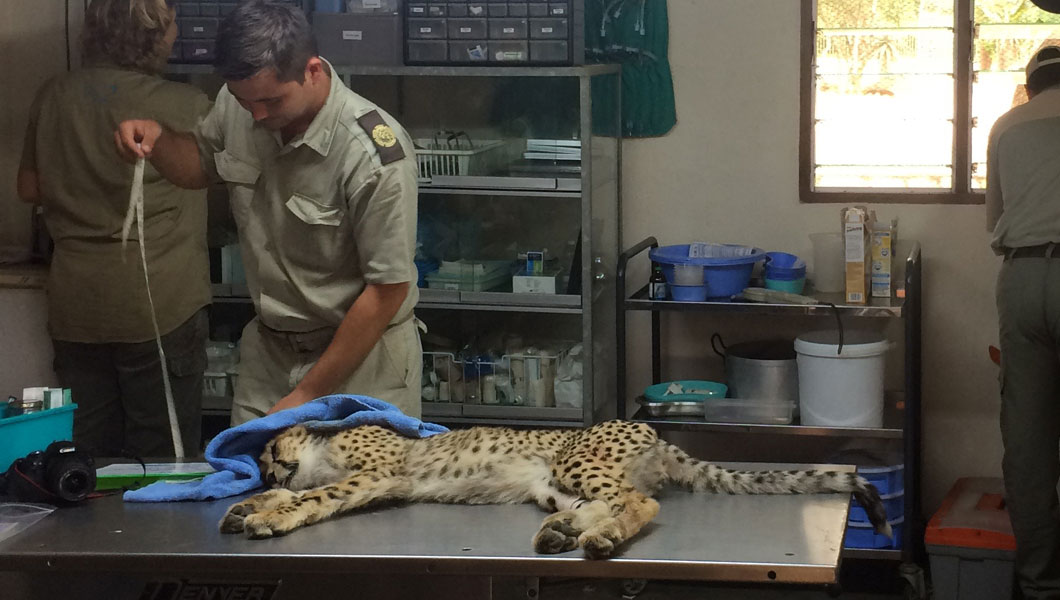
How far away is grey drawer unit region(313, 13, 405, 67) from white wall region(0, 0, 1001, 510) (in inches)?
39.8

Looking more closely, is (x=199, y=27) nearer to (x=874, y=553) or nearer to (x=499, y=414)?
(x=499, y=414)

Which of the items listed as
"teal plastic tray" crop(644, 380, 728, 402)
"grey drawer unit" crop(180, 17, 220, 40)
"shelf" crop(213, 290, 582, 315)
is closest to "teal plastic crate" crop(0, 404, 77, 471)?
"shelf" crop(213, 290, 582, 315)

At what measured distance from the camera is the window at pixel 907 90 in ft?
14.8

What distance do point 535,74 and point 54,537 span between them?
2448mm

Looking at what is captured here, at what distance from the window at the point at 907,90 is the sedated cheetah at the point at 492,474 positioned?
240 centimetres

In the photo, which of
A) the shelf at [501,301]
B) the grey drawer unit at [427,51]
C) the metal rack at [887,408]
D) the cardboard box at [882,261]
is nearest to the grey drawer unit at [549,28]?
the grey drawer unit at [427,51]

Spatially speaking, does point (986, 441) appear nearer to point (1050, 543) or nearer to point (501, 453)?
point (1050, 543)

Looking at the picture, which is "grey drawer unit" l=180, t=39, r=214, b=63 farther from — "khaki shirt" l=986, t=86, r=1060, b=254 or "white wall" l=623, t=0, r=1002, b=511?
"khaki shirt" l=986, t=86, r=1060, b=254

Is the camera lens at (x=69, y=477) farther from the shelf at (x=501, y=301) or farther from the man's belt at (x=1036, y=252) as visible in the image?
the man's belt at (x=1036, y=252)

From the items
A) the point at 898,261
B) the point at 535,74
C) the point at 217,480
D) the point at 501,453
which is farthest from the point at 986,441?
the point at 217,480

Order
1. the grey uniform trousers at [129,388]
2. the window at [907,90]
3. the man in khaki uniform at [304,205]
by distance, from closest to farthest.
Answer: the man in khaki uniform at [304,205], the grey uniform trousers at [129,388], the window at [907,90]

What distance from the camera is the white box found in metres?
4.43

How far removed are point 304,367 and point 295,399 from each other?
0.77ft

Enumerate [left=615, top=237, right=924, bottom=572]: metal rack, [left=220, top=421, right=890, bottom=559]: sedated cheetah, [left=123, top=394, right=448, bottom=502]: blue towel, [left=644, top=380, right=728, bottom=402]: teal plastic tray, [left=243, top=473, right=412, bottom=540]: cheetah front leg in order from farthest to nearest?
1. [left=644, top=380, right=728, bottom=402]: teal plastic tray
2. [left=615, top=237, right=924, bottom=572]: metal rack
3. [left=123, top=394, right=448, bottom=502]: blue towel
4. [left=220, top=421, right=890, bottom=559]: sedated cheetah
5. [left=243, top=473, right=412, bottom=540]: cheetah front leg
